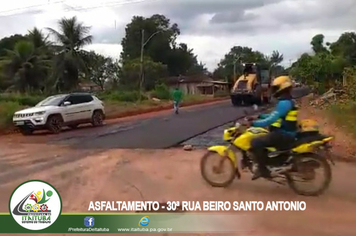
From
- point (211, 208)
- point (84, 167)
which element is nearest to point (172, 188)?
point (211, 208)

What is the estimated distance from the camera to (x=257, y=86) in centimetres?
358

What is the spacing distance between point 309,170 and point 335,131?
1.44 ft

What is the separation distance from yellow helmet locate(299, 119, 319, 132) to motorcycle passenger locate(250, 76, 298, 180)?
44 mm

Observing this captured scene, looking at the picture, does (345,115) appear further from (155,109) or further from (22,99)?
(22,99)

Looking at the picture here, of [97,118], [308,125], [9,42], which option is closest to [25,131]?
[97,118]

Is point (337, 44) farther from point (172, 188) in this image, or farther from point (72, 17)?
point (72, 17)

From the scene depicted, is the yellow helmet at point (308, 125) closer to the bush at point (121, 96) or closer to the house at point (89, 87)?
the bush at point (121, 96)

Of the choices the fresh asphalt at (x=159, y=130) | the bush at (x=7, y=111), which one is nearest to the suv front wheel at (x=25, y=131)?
the bush at (x=7, y=111)

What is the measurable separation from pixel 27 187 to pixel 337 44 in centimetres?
225

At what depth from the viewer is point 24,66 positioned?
343 cm

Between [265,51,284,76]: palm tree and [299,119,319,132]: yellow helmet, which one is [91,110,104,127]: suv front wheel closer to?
[265,51,284,76]: palm tree

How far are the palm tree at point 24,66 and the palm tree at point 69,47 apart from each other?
0.29 feet

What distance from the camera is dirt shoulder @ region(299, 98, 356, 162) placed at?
3547 mm

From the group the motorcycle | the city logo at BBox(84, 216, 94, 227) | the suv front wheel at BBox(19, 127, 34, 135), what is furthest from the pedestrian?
the city logo at BBox(84, 216, 94, 227)
